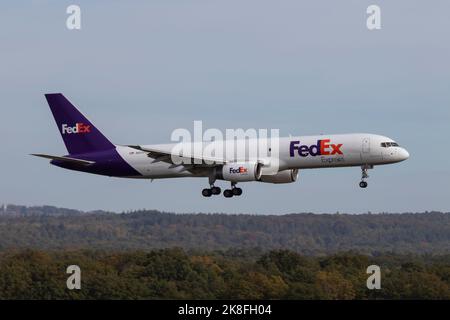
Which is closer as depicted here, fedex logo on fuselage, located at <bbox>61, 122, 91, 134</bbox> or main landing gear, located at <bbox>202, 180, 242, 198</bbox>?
main landing gear, located at <bbox>202, 180, 242, 198</bbox>

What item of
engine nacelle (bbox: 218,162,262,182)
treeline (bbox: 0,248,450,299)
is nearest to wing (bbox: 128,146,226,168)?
engine nacelle (bbox: 218,162,262,182)

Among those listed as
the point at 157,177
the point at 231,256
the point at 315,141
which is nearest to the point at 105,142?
the point at 157,177

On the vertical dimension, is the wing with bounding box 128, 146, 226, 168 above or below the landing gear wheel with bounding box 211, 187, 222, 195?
above

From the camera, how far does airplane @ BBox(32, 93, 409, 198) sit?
74.7 metres

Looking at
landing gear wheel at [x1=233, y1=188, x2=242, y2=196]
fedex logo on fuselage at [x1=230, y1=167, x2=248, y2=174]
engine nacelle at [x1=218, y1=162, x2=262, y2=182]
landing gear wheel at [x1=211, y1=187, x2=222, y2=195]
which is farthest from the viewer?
landing gear wheel at [x1=211, y1=187, x2=222, y2=195]

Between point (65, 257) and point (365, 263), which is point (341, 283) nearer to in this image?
point (365, 263)

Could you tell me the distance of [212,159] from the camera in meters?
77.6

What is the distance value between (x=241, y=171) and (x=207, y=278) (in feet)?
→ 190

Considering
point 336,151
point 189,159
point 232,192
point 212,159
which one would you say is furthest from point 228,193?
point 336,151

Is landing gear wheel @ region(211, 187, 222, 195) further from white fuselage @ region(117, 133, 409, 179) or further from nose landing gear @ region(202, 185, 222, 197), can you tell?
white fuselage @ region(117, 133, 409, 179)

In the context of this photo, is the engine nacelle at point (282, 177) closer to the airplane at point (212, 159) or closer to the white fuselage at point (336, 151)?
the airplane at point (212, 159)

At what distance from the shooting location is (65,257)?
146250 millimetres

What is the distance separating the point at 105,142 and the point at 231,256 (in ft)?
329

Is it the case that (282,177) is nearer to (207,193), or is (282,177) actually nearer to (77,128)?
(207,193)
